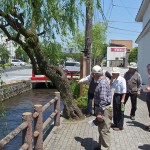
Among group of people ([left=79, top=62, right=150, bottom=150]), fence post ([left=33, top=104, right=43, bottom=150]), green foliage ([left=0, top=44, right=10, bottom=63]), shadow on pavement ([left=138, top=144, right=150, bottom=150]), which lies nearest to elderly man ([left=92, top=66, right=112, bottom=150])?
group of people ([left=79, top=62, right=150, bottom=150])

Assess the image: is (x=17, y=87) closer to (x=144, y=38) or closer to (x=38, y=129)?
(x=144, y=38)

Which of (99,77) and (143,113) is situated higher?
(99,77)

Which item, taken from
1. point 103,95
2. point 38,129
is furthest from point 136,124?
point 38,129

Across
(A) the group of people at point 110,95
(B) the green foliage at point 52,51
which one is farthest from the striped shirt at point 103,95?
(B) the green foliage at point 52,51

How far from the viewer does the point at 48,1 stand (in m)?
6.37

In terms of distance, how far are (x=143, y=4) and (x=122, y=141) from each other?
20.8 meters

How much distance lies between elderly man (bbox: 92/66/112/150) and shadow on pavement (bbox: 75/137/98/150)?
1.51 ft

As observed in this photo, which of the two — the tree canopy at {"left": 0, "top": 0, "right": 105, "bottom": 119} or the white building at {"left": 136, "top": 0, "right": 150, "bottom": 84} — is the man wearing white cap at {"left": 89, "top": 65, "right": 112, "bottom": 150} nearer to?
the tree canopy at {"left": 0, "top": 0, "right": 105, "bottom": 119}

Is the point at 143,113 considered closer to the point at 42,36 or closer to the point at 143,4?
the point at 42,36

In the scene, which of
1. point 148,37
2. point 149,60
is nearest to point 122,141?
point 149,60

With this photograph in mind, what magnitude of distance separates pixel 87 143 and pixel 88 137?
1.79 feet

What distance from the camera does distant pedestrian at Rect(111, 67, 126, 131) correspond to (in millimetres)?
9289

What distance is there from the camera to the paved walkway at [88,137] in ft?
25.1

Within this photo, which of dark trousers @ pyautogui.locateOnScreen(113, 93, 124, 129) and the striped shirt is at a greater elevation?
the striped shirt
